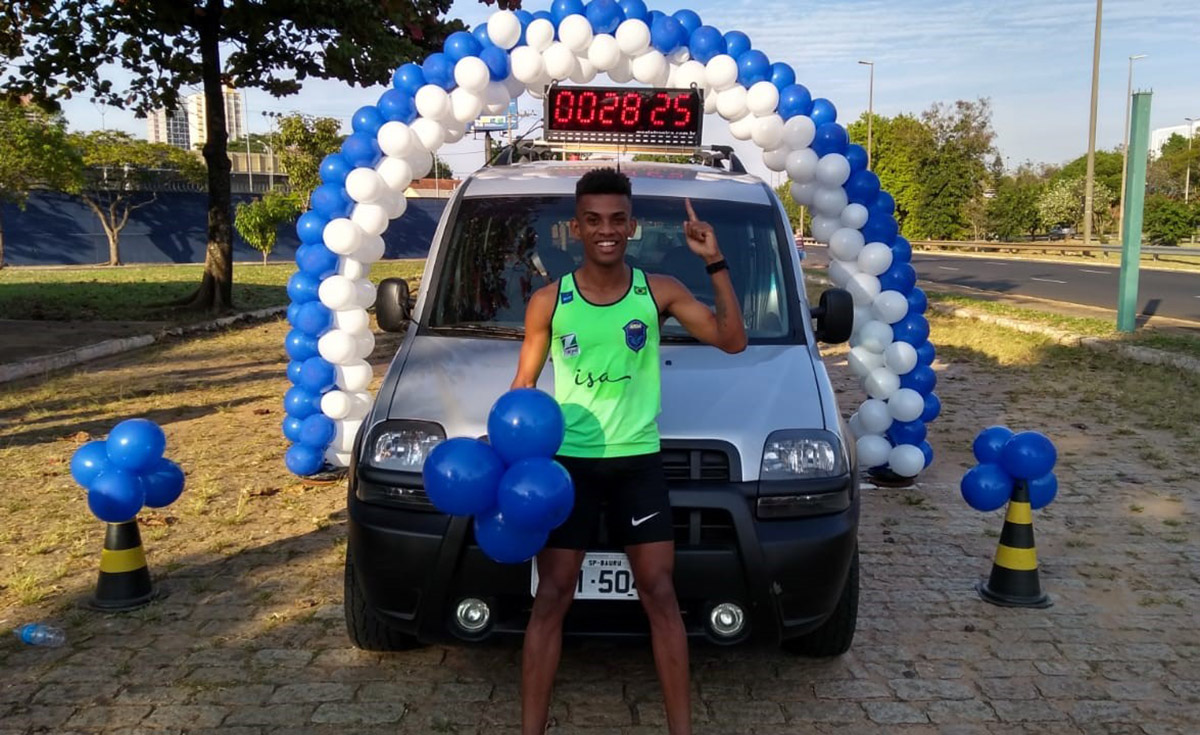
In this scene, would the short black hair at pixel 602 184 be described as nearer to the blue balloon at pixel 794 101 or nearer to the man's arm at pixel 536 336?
the man's arm at pixel 536 336

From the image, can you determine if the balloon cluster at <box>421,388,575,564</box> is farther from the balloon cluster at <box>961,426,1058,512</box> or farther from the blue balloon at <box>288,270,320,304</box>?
the blue balloon at <box>288,270,320,304</box>

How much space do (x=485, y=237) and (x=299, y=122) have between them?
48.6 m

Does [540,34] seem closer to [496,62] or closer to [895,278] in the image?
[496,62]

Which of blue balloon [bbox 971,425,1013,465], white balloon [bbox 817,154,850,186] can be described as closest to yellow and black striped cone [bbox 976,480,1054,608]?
blue balloon [bbox 971,425,1013,465]

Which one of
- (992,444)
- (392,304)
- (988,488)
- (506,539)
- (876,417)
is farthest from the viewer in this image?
(876,417)

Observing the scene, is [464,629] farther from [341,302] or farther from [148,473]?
[341,302]

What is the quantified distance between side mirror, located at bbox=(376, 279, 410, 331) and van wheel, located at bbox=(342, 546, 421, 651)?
1.05m

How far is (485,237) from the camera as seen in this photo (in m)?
4.77

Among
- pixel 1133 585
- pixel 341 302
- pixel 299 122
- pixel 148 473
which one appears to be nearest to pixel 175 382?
pixel 341 302

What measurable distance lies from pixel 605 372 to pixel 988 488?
2689mm

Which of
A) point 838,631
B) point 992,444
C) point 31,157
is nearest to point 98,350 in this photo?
point 992,444

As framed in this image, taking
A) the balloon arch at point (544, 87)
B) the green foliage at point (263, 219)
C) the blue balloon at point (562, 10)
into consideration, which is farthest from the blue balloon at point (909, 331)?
the green foliage at point (263, 219)

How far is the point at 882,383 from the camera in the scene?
6.67 m

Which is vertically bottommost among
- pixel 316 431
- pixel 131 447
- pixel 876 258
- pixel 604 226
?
pixel 316 431
